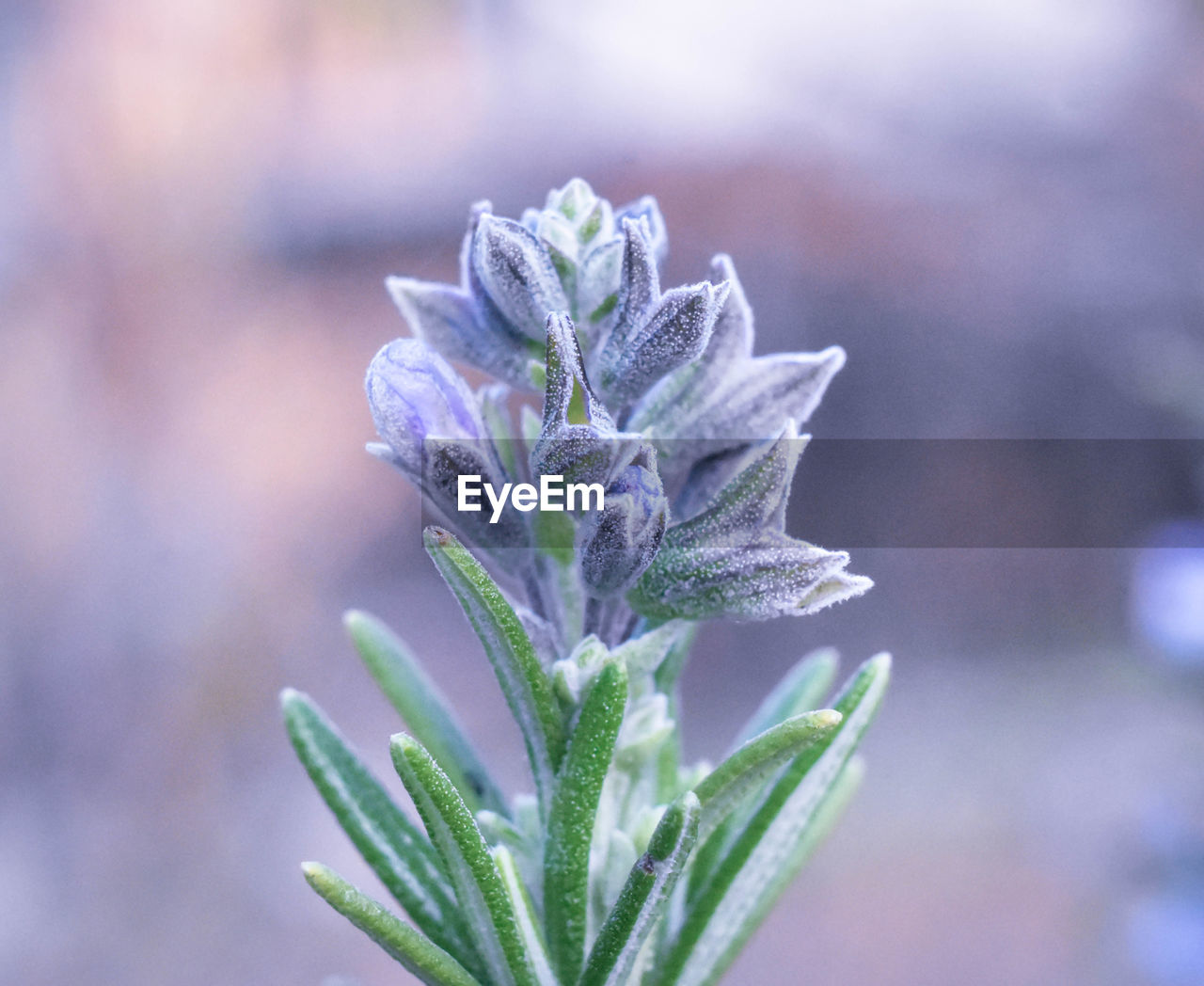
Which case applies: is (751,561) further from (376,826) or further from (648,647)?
(376,826)

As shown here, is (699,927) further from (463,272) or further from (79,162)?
(79,162)

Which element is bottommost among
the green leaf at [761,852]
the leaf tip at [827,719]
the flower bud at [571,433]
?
the green leaf at [761,852]

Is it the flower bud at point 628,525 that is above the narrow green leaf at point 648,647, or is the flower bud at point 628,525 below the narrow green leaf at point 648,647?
above

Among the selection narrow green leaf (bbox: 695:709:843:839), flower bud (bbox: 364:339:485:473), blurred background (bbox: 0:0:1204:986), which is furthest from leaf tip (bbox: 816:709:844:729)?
blurred background (bbox: 0:0:1204:986)

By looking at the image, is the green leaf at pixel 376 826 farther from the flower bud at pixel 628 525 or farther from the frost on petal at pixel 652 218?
the frost on petal at pixel 652 218

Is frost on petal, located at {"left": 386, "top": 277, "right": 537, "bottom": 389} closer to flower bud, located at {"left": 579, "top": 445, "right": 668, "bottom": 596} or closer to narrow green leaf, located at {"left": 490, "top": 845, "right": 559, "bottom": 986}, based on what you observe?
flower bud, located at {"left": 579, "top": 445, "right": 668, "bottom": 596}

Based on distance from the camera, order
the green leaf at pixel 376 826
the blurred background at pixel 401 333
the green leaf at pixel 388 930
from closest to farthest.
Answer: the green leaf at pixel 388 930
the green leaf at pixel 376 826
the blurred background at pixel 401 333

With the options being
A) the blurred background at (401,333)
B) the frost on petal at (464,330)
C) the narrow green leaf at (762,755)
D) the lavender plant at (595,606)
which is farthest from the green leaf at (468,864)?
the blurred background at (401,333)

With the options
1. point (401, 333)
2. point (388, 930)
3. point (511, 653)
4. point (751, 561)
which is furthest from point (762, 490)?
point (401, 333)
